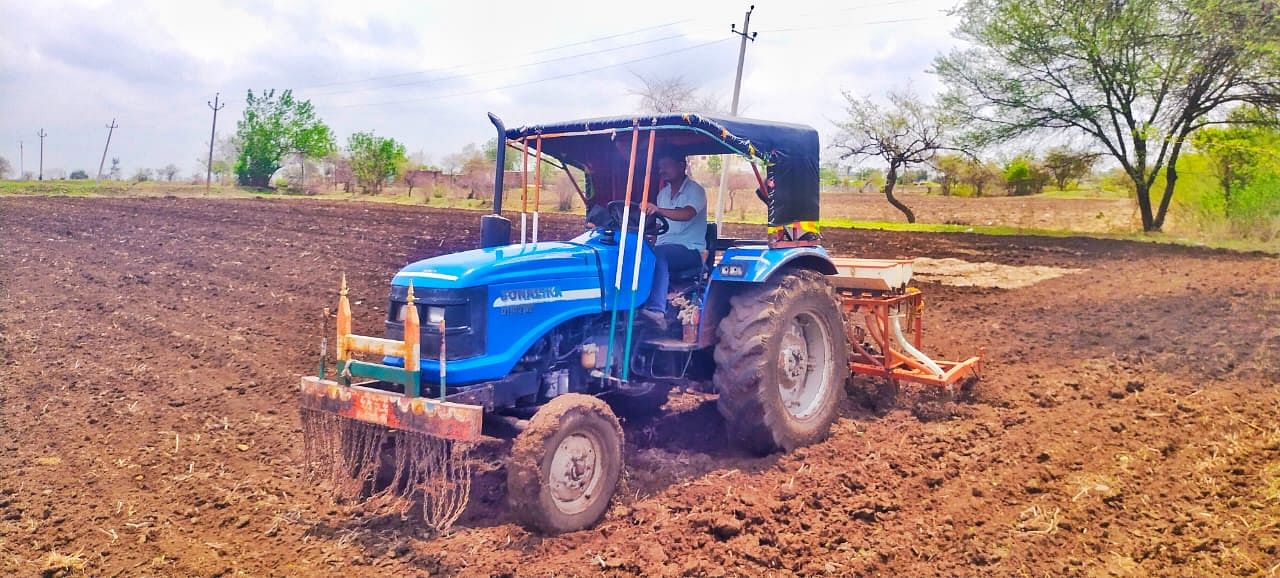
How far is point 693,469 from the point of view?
4992mm

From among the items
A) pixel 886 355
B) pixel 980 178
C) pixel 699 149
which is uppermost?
pixel 980 178

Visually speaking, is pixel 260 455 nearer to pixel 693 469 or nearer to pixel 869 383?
pixel 693 469

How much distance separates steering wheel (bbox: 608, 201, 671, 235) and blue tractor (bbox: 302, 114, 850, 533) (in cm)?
1

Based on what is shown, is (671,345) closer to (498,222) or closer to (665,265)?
(665,265)

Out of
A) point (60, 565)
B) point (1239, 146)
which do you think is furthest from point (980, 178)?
point (60, 565)

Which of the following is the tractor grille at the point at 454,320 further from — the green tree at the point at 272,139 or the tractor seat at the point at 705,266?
the green tree at the point at 272,139

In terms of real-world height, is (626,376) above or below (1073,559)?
above

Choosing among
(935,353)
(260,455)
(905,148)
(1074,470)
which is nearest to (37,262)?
(260,455)

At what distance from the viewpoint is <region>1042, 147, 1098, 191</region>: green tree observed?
24.4 metres

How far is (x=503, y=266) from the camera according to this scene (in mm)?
4387

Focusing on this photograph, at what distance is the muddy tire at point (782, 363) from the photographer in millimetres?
5051

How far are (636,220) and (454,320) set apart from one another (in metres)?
1.49

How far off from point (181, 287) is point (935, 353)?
9047 millimetres

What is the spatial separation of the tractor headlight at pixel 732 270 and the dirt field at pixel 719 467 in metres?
1.12
